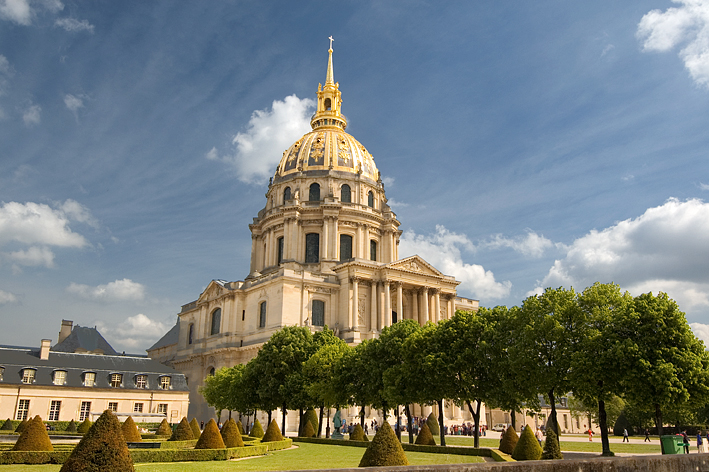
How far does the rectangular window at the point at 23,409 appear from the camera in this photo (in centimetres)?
4911

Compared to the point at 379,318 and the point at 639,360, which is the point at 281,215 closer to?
the point at 379,318

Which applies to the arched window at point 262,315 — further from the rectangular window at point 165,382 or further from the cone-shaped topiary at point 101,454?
the cone-shaped topiary at point 101,454

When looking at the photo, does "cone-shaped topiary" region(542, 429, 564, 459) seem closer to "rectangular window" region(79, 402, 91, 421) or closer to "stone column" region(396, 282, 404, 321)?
"stone column" region(396, 282, 404, 321)

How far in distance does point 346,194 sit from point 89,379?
127 feet

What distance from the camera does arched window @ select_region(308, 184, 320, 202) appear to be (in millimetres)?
78688

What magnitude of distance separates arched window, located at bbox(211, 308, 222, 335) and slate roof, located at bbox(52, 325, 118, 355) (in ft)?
86.0

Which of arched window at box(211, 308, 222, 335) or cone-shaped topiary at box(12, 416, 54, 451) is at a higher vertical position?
arched window at box(211, 308, 222, 335)

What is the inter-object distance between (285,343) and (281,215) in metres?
31.2

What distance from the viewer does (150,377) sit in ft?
189

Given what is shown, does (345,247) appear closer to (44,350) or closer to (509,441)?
(44,350)

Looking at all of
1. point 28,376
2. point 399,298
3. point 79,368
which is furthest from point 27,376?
point 399,298

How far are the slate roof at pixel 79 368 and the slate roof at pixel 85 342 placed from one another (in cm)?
3430

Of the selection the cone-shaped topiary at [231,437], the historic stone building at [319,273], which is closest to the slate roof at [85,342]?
the historic stone building at [319,273]

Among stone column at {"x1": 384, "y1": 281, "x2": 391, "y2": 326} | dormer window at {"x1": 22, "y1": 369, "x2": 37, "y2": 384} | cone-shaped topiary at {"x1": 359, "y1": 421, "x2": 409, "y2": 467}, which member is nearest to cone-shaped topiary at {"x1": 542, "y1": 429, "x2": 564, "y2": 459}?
cone-shaped topiary at {"x1": 359, "y1": 421, "x2": 409, "y2": 467}
